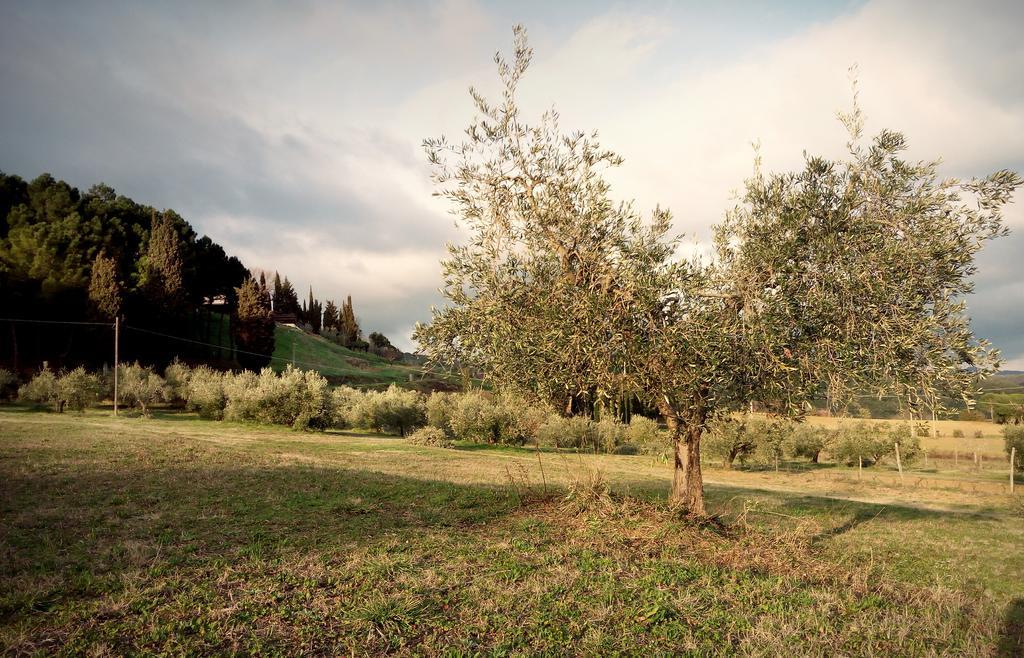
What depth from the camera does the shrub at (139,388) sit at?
1676 inches

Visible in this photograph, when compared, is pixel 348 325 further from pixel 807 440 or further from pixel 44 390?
pixel 807 440

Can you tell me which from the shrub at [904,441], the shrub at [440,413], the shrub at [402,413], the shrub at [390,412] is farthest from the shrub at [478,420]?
the shrub at [904,441]

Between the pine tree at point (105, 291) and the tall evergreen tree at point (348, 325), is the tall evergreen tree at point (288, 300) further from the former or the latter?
the pine tree at point (105, 291)

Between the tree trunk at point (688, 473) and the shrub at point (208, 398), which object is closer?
the tree trunk at point (688, 473)

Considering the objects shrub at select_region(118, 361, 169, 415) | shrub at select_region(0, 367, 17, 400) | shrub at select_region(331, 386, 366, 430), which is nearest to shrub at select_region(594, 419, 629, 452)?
shrub at select_region(331, 386, 366, 430)

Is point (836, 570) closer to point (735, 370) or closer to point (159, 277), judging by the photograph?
point (735, 370)

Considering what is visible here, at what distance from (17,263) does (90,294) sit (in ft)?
33.4

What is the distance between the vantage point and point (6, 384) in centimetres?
4072

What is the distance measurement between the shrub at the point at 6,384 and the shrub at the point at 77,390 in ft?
13.7

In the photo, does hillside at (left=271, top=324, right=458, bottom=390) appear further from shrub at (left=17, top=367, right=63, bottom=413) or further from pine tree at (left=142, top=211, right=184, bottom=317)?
shrub at (left=17, top=367, right=63, bottom=413)

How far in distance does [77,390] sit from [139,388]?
399 cm

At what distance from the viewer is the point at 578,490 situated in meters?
14.0

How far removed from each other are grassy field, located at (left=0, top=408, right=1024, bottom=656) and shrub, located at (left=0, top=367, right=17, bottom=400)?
2891 centimetres

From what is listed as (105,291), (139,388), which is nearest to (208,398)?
(139,388)
